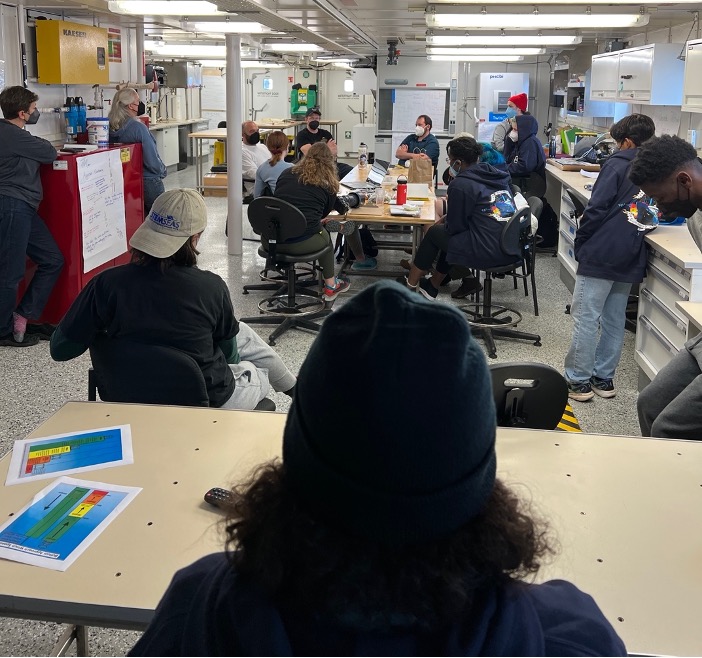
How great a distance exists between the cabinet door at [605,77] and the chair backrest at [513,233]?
2923mm

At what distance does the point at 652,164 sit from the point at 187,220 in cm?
180

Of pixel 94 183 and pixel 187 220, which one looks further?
pixel 94 183

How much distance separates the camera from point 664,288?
4473 mm

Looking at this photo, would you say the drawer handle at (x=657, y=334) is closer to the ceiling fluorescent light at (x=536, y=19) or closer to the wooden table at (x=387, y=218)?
the wooden table at (x=387, y=218)

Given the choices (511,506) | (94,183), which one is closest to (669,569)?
(511,506)

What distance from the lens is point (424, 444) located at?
0.78 meters

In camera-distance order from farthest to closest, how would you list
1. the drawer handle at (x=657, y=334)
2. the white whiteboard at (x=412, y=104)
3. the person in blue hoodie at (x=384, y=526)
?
the white whiteboard at (x=412, y=104) → the drawer handle at (x=657, y=334) → the person in blue hoodie at (x=384, y=526)

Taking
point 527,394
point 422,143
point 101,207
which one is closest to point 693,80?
point 527,394

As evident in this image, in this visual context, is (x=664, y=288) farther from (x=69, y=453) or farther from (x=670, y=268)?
(x=69, y=453)

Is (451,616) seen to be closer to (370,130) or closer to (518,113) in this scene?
(518,113)

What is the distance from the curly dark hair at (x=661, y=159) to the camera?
316 centimetres

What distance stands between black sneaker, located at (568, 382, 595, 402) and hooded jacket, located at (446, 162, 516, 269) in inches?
48.0

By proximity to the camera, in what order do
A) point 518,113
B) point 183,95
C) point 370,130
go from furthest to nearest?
point 183,95
point 370,130
point 518,113

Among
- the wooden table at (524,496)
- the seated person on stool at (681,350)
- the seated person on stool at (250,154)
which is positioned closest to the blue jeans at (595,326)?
the seated person on stool at (681,350)
